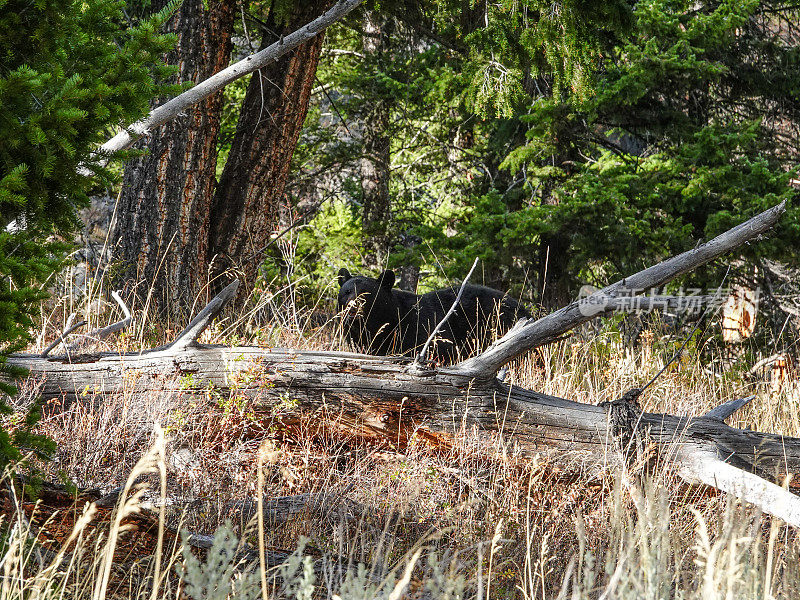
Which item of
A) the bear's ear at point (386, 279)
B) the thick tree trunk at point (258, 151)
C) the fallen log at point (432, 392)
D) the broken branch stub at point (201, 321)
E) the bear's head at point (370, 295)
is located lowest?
the fallen log at point (432, 392)

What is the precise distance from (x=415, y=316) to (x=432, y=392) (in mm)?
3381

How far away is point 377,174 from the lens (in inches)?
451

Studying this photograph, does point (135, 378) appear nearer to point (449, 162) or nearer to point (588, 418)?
point (588, 418)

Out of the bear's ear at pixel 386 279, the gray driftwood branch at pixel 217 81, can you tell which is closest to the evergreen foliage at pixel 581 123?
the gray driftwood branch at pixel 217 81

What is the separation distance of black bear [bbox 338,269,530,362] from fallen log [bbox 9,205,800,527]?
260 cm

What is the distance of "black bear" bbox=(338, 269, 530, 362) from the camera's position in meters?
7.29

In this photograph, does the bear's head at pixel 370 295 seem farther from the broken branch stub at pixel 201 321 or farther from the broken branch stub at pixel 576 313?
the broken branch stub at pixel 576 313

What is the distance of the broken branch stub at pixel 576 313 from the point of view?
4.34 meters

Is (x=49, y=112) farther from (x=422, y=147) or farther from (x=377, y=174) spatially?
(x=422, y=147)

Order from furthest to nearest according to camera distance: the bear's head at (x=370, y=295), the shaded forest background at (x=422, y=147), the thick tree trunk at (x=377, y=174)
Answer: the thick tree trunk at (x=377, y=174) → the bear's head at (x=370, y=295) → the shaded forest background at (x=422, y=147)

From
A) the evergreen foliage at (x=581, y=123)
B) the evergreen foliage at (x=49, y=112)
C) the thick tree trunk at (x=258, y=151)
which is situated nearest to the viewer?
the evergreen foliage at (x=49, y=112)

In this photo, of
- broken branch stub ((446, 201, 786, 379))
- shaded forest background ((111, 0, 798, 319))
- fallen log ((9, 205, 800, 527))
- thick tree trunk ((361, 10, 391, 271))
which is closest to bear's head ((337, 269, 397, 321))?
shaded forest background ((111, 0, 798, 319))

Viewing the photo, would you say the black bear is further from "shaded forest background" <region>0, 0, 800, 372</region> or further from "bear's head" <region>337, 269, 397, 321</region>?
"shaded forest background" <region>0, 0, 800, 372</region>

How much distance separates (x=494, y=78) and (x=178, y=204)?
3345mm
